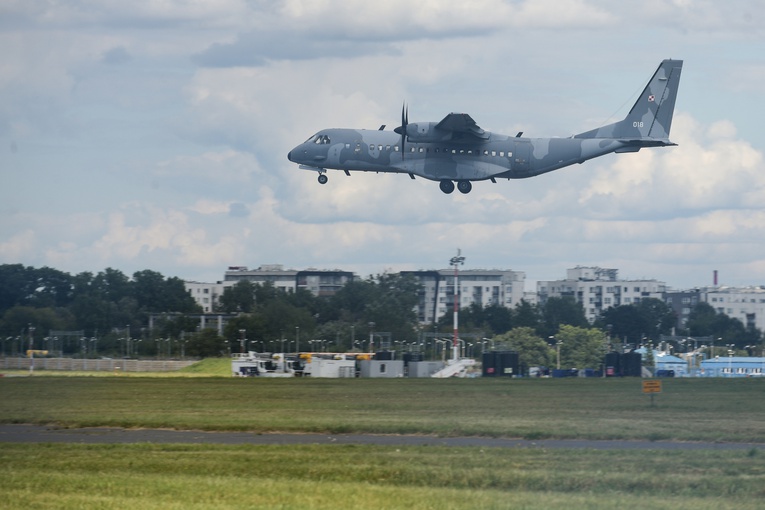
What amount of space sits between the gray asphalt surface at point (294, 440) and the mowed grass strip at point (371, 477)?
6.05 ft

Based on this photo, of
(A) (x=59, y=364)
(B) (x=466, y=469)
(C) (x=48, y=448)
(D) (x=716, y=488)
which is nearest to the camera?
(D) (x=716, y=488)

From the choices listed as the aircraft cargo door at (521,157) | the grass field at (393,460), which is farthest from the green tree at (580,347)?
the grass field at (393,460)

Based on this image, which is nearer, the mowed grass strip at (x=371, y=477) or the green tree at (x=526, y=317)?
the mowed grass strip at (x=371, y=477)

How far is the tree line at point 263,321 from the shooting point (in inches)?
3322

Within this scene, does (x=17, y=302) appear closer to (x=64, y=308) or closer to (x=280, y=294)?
(x=64, y=308)

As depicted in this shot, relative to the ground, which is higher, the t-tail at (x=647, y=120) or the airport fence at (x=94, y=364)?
the t-tail at (x=647, y=120)

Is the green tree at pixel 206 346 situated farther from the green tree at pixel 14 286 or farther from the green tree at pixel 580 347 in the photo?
the green tree at pixel 580 347

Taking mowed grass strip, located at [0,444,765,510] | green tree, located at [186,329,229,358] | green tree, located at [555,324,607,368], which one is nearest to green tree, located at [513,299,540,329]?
green tree, located at [555,324,607,368]

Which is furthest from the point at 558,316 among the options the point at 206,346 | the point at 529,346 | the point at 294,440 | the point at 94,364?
the point at 294,440

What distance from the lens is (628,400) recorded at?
2035 inches

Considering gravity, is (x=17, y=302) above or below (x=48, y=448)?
above

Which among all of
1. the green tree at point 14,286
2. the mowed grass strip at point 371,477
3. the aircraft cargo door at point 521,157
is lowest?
the mowed grass strip at point 371,477

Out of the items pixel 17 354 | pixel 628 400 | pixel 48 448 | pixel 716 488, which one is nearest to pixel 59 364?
pixel 17 354

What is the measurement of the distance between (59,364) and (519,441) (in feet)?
192
